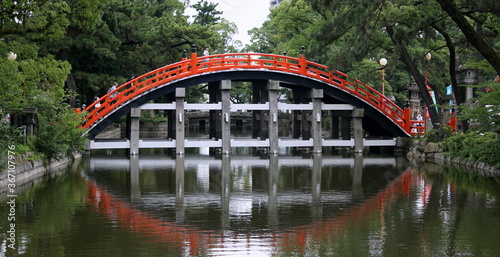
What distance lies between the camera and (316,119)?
100ft

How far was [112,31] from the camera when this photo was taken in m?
35.7

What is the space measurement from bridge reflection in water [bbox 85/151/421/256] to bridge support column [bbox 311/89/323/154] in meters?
4.35

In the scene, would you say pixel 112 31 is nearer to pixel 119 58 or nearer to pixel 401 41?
pixel 119 58

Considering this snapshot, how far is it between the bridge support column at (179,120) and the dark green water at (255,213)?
19.4 ft

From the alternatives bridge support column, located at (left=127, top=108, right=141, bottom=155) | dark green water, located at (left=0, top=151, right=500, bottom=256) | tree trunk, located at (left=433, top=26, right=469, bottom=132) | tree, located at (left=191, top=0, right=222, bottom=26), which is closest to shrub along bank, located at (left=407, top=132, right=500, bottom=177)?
dark green water, located at (left=0, top=151, right=500, bottom=256)

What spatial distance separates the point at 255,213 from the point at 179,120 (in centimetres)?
1564

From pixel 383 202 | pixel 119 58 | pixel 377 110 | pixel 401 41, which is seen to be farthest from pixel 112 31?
pixel 383 202

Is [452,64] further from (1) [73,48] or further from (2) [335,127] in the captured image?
(1) [73,48]

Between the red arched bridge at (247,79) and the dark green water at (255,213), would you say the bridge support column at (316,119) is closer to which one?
the red arched bridge at (247,79)

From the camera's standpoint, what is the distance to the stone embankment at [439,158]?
72.0ft

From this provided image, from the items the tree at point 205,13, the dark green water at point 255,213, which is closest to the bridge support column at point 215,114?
the dark green water at point 255,213

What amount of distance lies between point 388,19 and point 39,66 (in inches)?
544

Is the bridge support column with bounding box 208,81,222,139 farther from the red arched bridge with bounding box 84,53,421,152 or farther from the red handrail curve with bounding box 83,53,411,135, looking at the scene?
the red arched bridge with bounding box 84,53,421,152

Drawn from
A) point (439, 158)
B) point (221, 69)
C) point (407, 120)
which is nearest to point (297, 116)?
point (407, 120)
